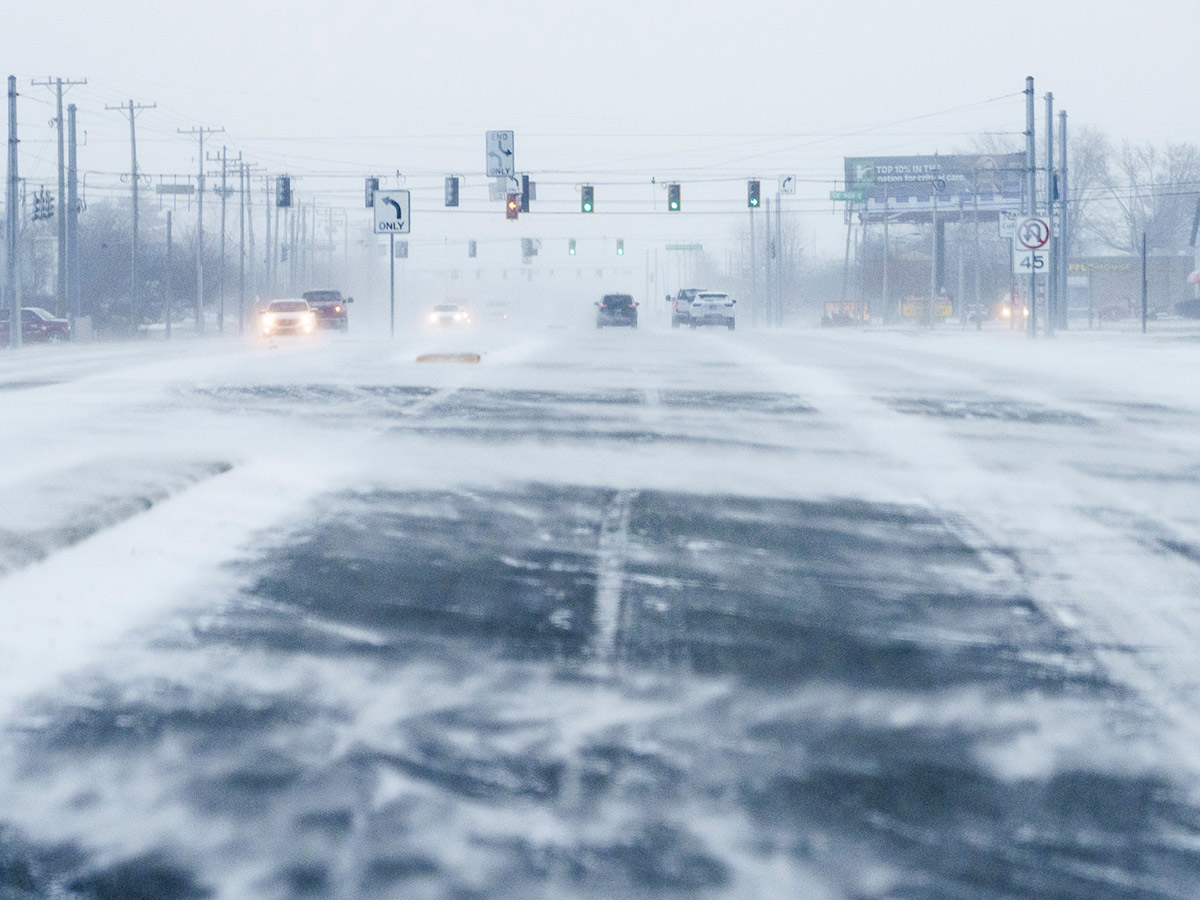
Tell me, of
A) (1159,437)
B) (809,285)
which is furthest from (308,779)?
(809,285)

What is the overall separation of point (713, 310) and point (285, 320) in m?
19.2

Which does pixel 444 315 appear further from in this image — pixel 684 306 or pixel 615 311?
pixel 684 306

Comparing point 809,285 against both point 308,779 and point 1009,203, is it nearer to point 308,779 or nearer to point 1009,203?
point 1009,203

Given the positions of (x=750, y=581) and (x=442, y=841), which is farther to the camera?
(x=750, y=581)

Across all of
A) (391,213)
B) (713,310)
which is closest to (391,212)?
(391,213)

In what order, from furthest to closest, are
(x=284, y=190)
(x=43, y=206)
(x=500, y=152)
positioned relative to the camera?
(x=43, y=206) → (x=284, y=190) → (x=500, y=152)

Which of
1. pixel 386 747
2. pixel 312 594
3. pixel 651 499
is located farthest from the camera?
Result: pixel 651 499

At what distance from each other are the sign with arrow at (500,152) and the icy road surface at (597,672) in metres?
43.7

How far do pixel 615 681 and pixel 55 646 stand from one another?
203 cm

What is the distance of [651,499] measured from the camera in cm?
997

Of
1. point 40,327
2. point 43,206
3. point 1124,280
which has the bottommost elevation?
point 40,327

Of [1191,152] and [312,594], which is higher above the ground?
[1191,152]

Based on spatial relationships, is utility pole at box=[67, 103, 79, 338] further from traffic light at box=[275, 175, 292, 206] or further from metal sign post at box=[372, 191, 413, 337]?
metal sign post at box=[372, 191, 413, 337]

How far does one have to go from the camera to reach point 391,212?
39.6 m
